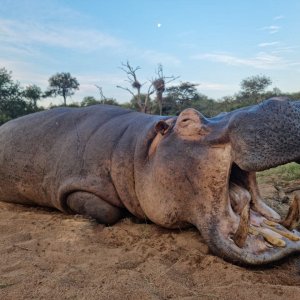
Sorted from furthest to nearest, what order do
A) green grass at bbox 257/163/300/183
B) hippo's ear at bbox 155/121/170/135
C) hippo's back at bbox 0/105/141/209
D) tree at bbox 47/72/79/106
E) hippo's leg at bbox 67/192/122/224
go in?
tree at bbox 47/72/79/106 < green grass at bbox 257/163/300/183 < hippo's back at bbox 0/105/141/209 < hippo's leg at bbox 67/192/122/224 < hippo's ear at bbox 155/121/170/135

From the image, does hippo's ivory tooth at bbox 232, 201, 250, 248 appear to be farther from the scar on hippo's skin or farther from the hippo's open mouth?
the scar on hippo's skin

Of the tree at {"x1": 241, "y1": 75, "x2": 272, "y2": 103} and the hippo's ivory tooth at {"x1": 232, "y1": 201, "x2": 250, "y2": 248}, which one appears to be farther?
the tree at {"x1": 241, "y1": 75, "x2": 272, "y2": 103}

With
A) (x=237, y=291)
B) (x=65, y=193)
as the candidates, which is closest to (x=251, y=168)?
(x=237, y=291)

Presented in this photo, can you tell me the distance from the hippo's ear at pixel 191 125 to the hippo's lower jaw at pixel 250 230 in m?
0.35

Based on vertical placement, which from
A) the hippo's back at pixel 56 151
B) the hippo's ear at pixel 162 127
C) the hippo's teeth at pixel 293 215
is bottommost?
the hippo's teeth at pixel 293 215

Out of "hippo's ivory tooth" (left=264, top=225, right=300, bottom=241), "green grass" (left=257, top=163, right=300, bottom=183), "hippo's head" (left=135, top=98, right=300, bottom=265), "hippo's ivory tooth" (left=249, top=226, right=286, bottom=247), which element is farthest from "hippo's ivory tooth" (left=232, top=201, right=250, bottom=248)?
"green grass" (left=257, top=163, right=300, bottom=183)

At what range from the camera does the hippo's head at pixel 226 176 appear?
2.41 m

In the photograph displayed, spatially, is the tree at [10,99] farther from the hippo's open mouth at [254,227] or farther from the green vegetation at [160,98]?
the hippo's open mouth at [254,227]

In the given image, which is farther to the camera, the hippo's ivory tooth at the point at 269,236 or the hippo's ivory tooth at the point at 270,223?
the hippo's ivory tooth at the point at 270,223

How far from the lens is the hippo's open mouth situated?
94.1 inches

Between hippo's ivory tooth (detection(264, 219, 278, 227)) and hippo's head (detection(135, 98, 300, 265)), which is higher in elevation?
hippo's head (detection(135, 98, 300, 265))

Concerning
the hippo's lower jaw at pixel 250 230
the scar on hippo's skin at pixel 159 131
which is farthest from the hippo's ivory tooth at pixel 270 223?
the scar on hippo's skin at pixel 159 131

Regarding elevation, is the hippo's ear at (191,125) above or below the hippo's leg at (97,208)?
above

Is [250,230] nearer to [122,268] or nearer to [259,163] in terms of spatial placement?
[259,163]
